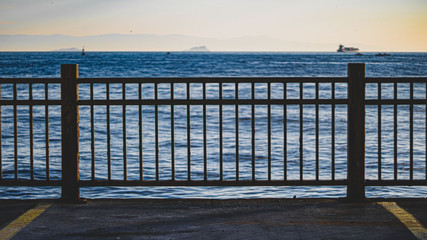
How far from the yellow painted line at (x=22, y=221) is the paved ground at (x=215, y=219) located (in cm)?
6

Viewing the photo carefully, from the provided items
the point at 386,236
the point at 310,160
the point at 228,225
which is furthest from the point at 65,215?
the point at 310,160

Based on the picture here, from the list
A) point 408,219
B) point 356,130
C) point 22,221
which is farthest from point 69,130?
point 408,219

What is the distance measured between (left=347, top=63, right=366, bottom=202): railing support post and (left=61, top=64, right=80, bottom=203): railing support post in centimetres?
282

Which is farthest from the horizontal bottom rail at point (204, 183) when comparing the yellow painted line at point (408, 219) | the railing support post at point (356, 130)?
the yellow painted line at point (408, 219)

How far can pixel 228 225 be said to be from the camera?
4605 mm

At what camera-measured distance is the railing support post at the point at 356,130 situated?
17.8 feet

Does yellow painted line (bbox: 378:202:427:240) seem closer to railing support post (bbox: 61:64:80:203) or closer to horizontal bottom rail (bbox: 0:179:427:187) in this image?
horizontal bottom rail (bbox: 0:179:427:187)

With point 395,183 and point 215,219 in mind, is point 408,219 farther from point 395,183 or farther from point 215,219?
point 215,219

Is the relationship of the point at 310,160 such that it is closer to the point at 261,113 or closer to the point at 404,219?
the point at 404,219

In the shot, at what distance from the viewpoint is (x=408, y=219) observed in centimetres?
480

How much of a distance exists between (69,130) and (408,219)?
3411mm

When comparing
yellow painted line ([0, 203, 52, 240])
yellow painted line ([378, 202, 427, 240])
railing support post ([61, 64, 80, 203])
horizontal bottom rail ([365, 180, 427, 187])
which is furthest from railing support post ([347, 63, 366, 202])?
yellow painted line ([0, 203, 52, 240])

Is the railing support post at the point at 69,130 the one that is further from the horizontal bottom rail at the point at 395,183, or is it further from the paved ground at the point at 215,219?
the horizontal bottom rail at the point at 395,183

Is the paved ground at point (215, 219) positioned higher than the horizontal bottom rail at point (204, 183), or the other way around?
the horizontal bottom rail at point (204, 183)
